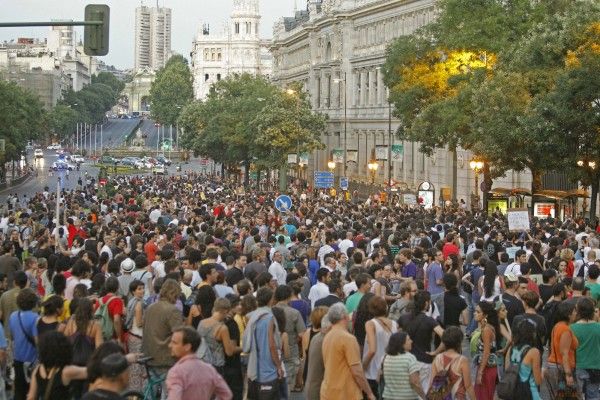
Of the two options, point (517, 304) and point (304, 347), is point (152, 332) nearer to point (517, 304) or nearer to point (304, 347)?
point (304, 347)

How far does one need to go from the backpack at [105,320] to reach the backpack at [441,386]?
389 cm

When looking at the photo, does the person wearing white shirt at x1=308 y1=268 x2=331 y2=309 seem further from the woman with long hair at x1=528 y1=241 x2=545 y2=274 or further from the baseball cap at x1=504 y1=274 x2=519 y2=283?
the woman with long hair at x1=528 y1=241 x2=545 y2=274

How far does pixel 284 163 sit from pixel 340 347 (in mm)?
80335

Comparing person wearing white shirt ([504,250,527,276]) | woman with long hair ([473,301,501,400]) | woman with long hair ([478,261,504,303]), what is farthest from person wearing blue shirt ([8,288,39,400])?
person wearing white shirt ([504,250,527,276])

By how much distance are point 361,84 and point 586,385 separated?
88530 millimetres

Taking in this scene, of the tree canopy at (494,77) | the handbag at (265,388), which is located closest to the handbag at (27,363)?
the handbag at (265,388)

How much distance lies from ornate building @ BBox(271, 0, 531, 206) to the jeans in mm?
59545

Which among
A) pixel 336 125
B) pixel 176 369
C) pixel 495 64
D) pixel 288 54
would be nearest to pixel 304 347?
pixel 176 369

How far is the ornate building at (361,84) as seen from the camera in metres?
86.0

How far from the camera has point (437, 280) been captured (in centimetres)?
2186

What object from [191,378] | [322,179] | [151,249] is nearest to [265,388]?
[191,378]

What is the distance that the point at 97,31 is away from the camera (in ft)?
72.9

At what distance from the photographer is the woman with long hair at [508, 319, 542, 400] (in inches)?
535

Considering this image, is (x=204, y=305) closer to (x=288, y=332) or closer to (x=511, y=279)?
(x=288, y=332)
